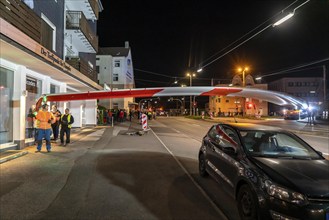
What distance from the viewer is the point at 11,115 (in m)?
12.4

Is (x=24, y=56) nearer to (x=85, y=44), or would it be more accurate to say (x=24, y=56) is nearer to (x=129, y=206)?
(x=129, y=206)

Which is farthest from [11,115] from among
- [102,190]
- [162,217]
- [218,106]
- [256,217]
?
[218,106]

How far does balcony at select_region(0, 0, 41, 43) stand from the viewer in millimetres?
9688

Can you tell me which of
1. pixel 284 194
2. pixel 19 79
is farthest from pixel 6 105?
pixel 284 194

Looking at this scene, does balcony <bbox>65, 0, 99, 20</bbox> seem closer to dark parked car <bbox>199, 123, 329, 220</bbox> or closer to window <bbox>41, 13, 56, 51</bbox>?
window <bbox>41, 13, 56, 51</bbox>

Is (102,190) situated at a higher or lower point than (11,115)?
lower

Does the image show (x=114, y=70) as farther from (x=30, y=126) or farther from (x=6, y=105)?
(x=6, y=105)

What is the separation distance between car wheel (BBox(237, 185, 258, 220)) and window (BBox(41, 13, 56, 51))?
13.0m

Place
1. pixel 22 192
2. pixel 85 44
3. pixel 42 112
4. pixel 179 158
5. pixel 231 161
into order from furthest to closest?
pixel 85 44
pixel 42 112
pixel 179 158
pixel 22 192
pixel 231 161

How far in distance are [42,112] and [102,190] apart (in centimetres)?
618

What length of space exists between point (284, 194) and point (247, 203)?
795 mm

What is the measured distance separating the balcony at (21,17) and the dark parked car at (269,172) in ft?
25.7

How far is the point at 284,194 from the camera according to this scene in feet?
13.1

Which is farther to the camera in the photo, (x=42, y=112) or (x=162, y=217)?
(x=42, y=112)
